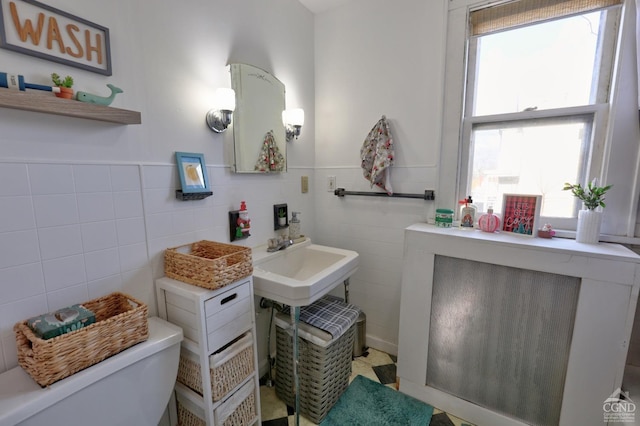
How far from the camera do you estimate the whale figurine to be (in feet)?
3.00

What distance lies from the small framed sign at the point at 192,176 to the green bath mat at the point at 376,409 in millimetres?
1365

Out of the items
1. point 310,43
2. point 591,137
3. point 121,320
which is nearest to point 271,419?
point 121,320

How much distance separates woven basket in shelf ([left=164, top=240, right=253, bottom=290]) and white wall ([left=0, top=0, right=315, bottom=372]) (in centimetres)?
6

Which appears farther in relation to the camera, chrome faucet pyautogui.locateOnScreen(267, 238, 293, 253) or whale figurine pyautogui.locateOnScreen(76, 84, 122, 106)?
chrome faucet pyautogui.locateOnScreen(267, 238, 293, 253)

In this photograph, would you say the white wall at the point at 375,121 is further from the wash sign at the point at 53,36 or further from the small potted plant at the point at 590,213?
the wash sign at the point at 53,36

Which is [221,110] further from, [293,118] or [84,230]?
[84,230]

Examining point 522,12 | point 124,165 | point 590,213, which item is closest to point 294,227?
point 124,165

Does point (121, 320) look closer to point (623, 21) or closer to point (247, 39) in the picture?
point (247, 39)

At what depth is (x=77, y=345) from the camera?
0.81 meters

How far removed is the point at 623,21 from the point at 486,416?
6.54 ft

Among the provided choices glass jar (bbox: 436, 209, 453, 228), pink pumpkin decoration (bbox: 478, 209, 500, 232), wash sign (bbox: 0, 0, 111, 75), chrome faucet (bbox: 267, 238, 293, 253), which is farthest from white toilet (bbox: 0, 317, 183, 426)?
pink pumpkin decoration (bbox: 478, 209, 500, 232)

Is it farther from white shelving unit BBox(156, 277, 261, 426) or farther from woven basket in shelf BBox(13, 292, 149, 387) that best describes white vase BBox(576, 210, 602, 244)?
woven basket in shelf BBox(13, 292, 149, 387)

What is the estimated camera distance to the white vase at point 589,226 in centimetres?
127
